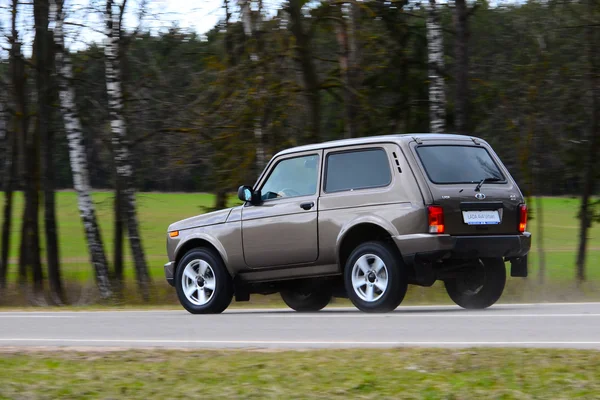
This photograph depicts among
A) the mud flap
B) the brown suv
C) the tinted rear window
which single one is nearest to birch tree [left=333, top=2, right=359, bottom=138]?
the brown suv

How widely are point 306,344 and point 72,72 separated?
Answer: 1554 centimetres

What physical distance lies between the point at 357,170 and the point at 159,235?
39.3 meters

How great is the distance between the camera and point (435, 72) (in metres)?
18.3

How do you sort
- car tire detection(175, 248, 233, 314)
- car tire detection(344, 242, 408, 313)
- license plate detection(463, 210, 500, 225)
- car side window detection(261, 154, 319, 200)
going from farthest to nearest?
1. car tire detection(175, 248, 233, 314)
2. car side window detection(261, 154, 319, 200)
3. license plate detection(463, 210, 500, 225)
4. car tire detection(344, 242, 408, 313)

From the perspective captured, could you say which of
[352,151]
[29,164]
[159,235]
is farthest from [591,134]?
[159,235]

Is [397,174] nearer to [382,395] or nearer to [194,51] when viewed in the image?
[382,395]

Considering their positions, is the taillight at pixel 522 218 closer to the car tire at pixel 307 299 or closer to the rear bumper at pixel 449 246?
the rear bumper at pixel 449 246

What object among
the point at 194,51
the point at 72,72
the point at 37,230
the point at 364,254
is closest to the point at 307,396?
the point at 364,254

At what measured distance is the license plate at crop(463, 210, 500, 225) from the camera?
10258 millimetres

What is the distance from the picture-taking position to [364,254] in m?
10.4

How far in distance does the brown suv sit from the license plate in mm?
10

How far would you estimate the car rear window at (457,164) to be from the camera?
10.4 meters

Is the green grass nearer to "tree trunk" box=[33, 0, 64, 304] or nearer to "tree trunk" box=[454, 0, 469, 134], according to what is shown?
"tree trunk" box=[454, 0, 469, 134]

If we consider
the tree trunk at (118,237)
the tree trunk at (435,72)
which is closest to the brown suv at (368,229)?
the tree trunk at (435,72)
